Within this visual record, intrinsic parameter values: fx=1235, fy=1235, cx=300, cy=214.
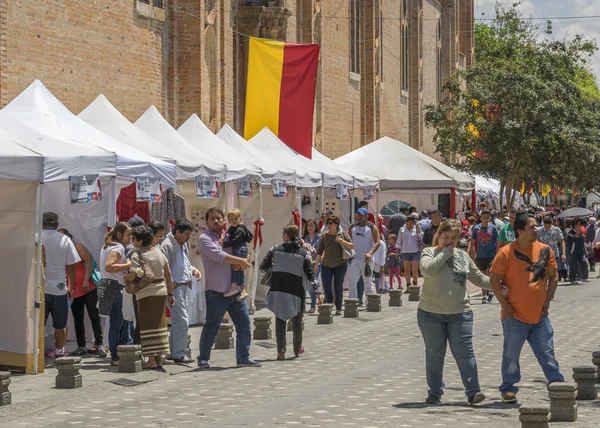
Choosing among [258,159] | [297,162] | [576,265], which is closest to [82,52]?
[258,159]

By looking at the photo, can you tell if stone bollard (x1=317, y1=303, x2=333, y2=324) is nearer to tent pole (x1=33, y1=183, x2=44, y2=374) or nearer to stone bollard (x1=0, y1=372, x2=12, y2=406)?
tent pole (x1=33, y1=183, x2=44, y2=374)

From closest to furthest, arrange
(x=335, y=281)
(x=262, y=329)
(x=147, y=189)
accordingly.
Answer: (x=147, y=189), (x=262, y=329), (x=335, y=281)

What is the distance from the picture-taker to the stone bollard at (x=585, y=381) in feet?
37.3

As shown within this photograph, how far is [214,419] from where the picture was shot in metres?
10.6

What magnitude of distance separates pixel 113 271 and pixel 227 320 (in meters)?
4.88

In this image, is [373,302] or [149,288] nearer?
[149,288]

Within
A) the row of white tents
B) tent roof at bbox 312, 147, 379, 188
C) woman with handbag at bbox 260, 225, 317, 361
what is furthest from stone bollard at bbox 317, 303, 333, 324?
tent roof at bbox 312, 147, 379, 188

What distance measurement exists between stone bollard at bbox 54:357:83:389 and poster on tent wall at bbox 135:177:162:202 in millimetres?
3593

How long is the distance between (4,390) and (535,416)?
5.05 metres

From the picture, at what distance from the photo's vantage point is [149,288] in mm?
13766

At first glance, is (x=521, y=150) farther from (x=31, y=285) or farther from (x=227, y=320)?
(x=31, y=285)

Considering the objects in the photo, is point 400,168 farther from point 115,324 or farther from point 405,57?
point 405,57

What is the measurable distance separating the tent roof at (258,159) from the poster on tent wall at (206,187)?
8.44 feet

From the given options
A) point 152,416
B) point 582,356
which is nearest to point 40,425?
point 152,416
